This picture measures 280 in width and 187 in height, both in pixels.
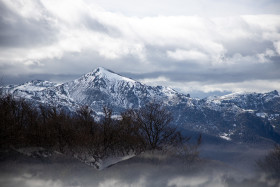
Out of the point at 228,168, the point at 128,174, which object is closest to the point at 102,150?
the point at 128,174

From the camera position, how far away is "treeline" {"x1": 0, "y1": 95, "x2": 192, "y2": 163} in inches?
1786

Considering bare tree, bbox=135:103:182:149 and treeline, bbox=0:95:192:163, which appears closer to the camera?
treeline, bbox=0:95:192:163

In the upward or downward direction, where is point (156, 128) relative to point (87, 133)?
upward

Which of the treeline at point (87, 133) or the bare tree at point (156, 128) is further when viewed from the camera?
the bare tree at point (156, 128)

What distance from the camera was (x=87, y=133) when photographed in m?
54.2

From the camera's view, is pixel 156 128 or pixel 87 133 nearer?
pixel 87 133

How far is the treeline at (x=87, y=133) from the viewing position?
45.4 meters

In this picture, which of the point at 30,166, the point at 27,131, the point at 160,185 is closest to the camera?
the point at 160,185

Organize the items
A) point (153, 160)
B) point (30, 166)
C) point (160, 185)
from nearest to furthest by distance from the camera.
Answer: point (160, 185)
point (30, 166)
point (153, 160)

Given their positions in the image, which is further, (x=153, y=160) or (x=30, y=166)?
(x=153, y=160)

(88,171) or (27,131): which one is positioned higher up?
(27,131)

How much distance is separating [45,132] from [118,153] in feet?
40.8

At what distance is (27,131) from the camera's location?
1933 inches

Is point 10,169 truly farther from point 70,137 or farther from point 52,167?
point 70,137
